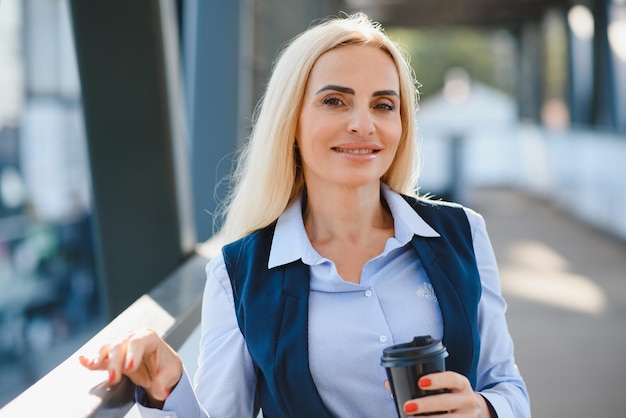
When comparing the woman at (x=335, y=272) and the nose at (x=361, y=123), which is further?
the nose at (x=361, y=123)

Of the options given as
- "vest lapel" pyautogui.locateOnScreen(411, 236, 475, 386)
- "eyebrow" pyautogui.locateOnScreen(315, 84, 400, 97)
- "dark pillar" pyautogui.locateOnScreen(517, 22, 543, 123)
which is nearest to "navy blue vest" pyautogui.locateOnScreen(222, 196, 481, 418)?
"vest lapel" pyautogui.locateOnScreen(411, 236, 475, 386)

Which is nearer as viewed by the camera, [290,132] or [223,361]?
[223,361]

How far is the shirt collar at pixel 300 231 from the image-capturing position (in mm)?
2039

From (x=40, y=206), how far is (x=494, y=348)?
999 centimetres

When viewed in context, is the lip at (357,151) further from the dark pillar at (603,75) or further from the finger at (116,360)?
the dark pillar at (603,75)

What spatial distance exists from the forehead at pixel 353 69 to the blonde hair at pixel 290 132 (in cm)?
2

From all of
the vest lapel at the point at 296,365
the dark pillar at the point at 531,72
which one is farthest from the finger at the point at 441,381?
the dark pillar at the point at 531,72

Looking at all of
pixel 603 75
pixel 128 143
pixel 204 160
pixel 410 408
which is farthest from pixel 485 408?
pixel 603 75

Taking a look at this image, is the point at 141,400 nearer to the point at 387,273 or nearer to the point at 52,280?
the point at 387,273

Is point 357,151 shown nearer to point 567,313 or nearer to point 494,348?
point 494,348

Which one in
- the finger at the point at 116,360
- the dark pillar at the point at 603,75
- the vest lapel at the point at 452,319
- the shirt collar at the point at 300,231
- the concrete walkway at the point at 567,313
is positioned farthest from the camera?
the dark pillar at the point at 603,75

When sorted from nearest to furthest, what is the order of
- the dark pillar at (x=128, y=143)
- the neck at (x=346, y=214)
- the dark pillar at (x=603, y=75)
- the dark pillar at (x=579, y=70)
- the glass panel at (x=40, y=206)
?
the neck at (x=346, y=214)
the dark pillar at (x=128, y=143)
the glass panel at (x=40, y=206)
the dark pillar at (x=603, y=75)
the dark pillar at (x=579, y=70)

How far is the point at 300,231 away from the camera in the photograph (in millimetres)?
2113

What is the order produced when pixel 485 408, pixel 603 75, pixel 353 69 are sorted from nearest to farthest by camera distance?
1. pixel 485 408
2. pixel 353 69
3. pixel 603 75
